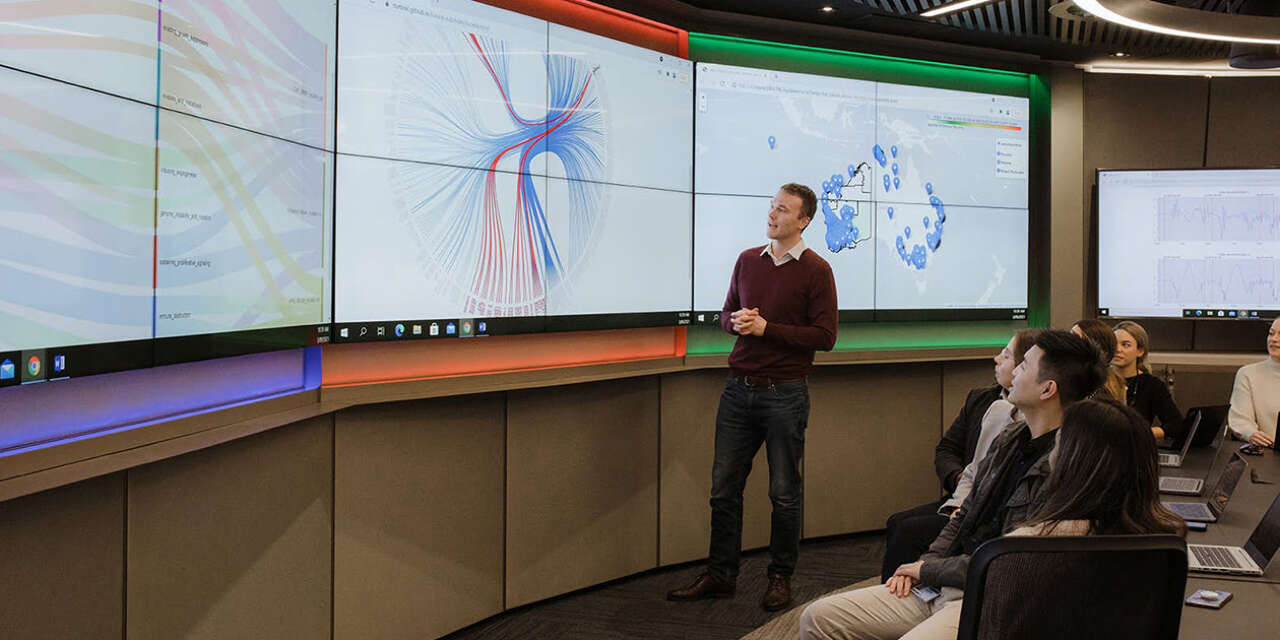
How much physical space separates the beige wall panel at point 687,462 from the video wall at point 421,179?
310 millimetres

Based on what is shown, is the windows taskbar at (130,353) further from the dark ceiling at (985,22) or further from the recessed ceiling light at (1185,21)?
the recessed ceiling light at (1185,21)

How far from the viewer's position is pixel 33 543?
196 cm

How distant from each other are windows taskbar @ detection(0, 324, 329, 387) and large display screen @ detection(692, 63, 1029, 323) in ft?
7.87

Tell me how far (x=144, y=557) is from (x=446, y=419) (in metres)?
1.43

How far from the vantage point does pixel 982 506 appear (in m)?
2.59

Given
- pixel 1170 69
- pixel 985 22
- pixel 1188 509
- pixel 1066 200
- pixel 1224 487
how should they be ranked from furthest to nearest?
pixel 1170 69 < pixel 1066 200 < pixel 985 22 < pixel 1224 487 < pixel 1188 509

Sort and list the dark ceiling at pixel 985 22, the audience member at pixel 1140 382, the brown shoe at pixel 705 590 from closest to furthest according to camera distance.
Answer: the brown shoe at pixel 705 590, the audience member at pixel 1140 382, the dark ceiling at pixel 985 22

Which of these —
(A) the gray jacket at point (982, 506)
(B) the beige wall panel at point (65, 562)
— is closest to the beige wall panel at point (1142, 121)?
(A) the gray jacket at point (982, 506)

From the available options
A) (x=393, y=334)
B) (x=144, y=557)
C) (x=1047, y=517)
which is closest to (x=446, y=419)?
(x=393, y=334)

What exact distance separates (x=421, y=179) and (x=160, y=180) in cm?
127

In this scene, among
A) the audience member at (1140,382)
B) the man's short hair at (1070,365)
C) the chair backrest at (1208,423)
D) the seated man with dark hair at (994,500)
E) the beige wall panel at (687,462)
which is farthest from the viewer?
the beige wall panel at (687,462)

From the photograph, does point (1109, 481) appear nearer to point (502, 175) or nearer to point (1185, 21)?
point (502, 175)

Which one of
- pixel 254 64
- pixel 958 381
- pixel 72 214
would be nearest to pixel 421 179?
pixel 254 64

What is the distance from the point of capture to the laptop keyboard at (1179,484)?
10.1 feet
